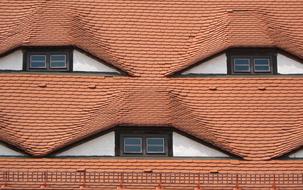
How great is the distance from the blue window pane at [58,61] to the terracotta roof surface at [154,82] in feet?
1.24

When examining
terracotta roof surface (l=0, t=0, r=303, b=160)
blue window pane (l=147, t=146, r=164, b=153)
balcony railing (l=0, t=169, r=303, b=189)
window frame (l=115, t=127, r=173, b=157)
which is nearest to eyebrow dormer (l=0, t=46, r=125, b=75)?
terracotta roof surface (l=0, t=0, r=303, b=160)

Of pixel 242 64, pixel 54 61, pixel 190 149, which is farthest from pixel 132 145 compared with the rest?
pixel 242 64

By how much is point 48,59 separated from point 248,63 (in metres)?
6.00

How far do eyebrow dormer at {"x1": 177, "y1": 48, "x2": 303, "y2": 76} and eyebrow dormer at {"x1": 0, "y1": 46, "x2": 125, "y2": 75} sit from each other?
247 cm

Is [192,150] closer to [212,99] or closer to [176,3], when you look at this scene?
[212,99]

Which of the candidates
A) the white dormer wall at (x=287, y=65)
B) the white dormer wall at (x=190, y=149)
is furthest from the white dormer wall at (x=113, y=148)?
the white dormer wall at (x=287, y=65)

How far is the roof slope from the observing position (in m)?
32.4

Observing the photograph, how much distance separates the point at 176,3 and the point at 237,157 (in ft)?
22.2

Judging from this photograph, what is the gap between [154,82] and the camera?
1254 inches

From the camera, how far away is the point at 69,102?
102 feet

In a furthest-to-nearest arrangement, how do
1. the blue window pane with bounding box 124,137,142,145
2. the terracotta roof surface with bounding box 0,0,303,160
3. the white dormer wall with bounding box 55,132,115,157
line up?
the terracotta roof surface with bounding box 0,0,303,160 → the blue window pane with bounding box 124,137,142,145 → the white dormer wall with bounding box 55,132,115,157

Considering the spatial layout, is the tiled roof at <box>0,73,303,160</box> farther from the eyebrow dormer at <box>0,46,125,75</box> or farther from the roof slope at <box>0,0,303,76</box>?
the roof slope at <box>0,0,303,76</box>

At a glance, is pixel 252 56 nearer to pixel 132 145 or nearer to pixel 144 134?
pixel 144 134

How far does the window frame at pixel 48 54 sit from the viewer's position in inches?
1264
